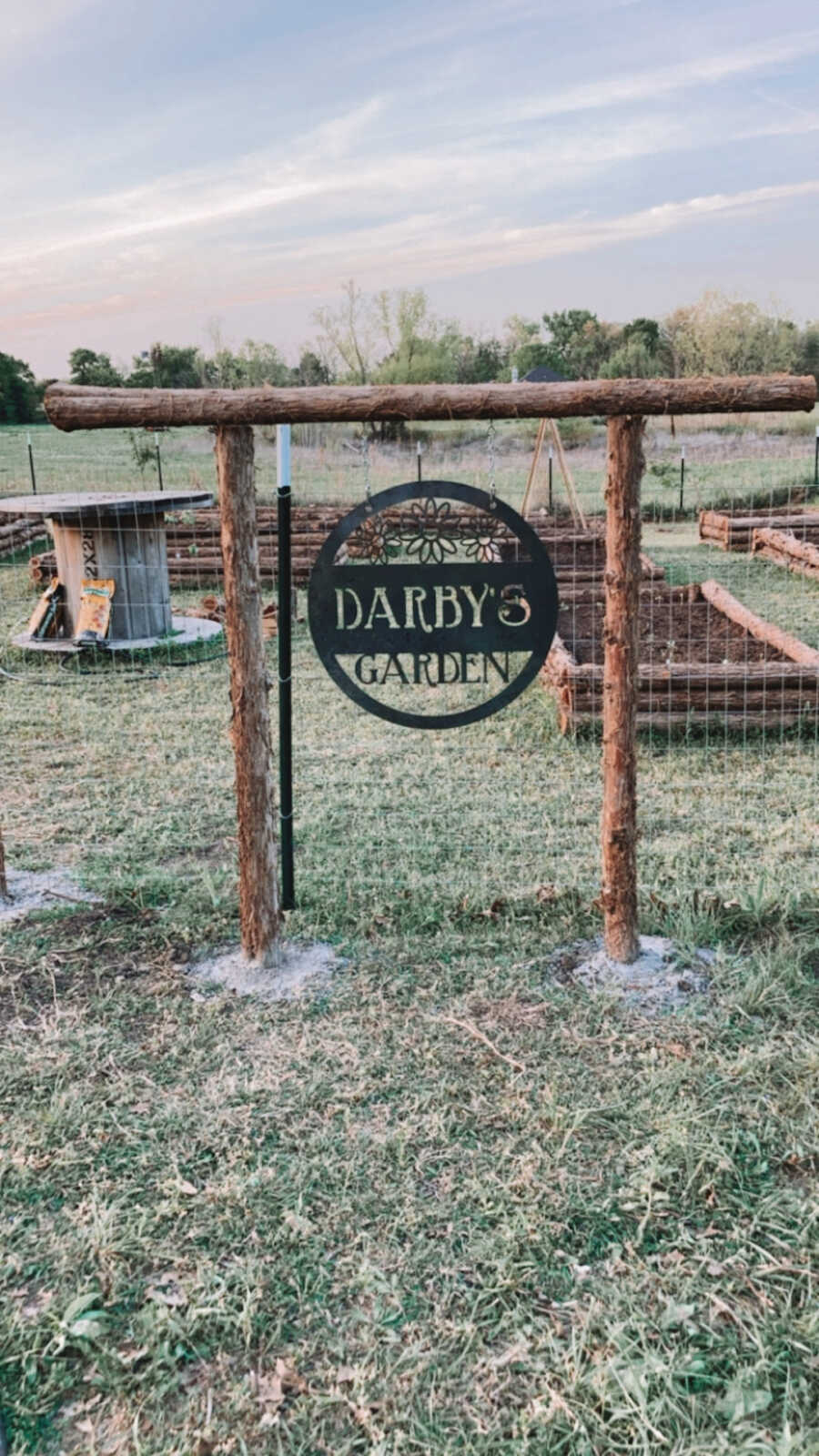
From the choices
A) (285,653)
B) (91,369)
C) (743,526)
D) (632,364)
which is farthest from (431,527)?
(632,364)

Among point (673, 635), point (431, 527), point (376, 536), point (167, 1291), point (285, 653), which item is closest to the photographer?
point (167, 1291)

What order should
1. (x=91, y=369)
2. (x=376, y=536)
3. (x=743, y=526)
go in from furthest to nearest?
(x=91, y=369)
(x=743, y=526)
(x=376, y=536)

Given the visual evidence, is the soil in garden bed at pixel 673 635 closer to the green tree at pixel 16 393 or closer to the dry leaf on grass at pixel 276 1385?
the dry leaf on grass at pixel 276 1385

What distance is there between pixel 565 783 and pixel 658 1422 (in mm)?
3788

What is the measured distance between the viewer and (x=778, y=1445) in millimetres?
1990

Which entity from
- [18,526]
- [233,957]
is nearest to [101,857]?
[233,957]

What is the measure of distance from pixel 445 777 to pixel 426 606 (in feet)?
7.15

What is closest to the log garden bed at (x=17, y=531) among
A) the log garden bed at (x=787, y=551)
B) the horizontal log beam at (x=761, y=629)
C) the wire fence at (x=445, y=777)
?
the wire fence at (x=445, y=777)

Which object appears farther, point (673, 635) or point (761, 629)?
point (673, 635)

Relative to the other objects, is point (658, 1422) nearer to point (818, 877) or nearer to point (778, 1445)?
point (778, 1445)

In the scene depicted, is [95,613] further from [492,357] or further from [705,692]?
[492,357]

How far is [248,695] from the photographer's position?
366 centimetres

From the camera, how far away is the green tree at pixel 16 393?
29406mm

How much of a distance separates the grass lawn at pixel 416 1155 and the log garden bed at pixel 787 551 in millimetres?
6711
